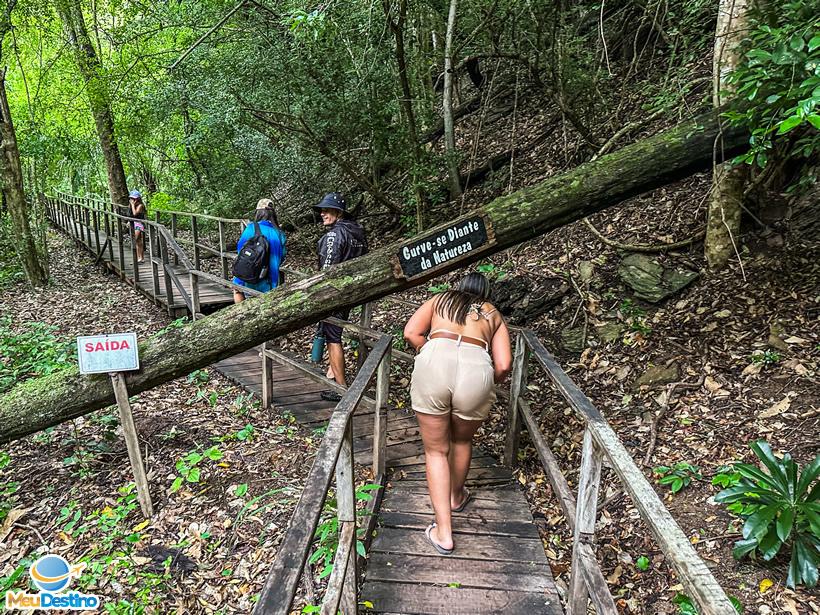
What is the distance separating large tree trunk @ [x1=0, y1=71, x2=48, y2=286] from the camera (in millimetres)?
8586

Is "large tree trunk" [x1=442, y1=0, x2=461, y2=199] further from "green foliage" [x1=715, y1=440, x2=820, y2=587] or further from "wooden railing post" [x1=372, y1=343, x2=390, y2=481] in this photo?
"green foliage" [x1=715, y1=440, x2=820, y2=587]

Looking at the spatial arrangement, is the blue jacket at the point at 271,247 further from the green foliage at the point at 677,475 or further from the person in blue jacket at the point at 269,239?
the green foliage at the point at 677,475

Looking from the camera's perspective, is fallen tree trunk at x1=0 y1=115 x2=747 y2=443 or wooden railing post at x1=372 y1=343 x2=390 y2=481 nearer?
wooden railing post at x1=372 y1=343 x2=390 y2=481

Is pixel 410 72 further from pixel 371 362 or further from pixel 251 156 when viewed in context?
pixel 371 362

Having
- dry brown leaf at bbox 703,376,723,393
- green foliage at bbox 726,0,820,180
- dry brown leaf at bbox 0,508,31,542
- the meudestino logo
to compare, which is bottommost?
the meudestino logo

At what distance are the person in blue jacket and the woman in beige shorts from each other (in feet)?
9.35

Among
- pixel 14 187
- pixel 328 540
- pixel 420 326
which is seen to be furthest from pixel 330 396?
pixel 14 187

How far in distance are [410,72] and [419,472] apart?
6.69 metres

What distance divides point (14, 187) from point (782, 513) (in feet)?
36.3

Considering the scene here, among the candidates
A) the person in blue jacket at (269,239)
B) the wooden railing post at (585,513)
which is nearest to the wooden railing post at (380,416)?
the wooden railing post at (585,513)

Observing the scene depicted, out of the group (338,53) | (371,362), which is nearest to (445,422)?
(371,362)

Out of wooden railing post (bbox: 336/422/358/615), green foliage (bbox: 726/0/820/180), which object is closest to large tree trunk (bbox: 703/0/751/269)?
green foliage (bbox: 726/0/820/180)

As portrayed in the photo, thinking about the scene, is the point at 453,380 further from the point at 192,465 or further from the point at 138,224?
the point at 138,224

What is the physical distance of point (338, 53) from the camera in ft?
22.4
